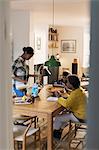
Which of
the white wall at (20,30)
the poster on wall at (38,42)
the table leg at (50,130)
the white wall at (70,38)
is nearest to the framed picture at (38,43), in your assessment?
the poster on wall at (38,42)

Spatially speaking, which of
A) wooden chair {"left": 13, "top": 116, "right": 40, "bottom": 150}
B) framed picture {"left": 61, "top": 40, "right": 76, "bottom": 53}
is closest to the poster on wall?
framed picture {"left": 61, "top": 40, "right": 76, "bottom": 53}

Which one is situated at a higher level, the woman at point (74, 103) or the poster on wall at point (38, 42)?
the poster on wall at point (38, 42)

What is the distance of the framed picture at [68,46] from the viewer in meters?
10.5

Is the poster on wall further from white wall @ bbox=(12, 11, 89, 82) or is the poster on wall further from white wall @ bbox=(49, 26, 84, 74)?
white wall @ bbox=(49, 26, 84, 74)

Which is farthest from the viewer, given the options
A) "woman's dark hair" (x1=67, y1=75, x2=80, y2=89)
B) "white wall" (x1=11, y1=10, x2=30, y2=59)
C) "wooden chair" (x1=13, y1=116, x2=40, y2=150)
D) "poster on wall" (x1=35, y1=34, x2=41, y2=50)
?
"poster on wall" (x1=35, y1=34, x2=41, y2=50)

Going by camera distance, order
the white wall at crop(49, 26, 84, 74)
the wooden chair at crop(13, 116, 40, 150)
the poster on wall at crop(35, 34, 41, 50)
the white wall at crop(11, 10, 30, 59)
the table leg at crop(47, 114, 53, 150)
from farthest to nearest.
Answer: the white wall at crop(49, 26, 84, 74) < the poster on wall at crop(35, 34, 41, 50) < the white wall at crop(11, 10, 30, 59) < the table leg at crop(47, 114, 53, 150) < the wooden chair at crop(13, 116, 40, 150)

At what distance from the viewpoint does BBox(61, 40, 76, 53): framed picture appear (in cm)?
1048

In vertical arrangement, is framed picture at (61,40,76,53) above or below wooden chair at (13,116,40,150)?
above

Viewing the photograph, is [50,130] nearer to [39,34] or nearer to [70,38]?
[39,34]

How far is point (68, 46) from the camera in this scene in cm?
1053

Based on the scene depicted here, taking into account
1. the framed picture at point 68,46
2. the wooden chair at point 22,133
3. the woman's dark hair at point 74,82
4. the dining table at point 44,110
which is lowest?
the wooden chair at point 22,133

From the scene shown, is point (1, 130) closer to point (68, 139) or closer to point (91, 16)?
point (91, 16)

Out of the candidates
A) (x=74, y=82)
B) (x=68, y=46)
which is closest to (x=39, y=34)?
(x=68, y=46)

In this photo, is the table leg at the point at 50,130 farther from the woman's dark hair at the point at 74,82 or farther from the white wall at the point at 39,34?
the white wall at the point at 39,34
